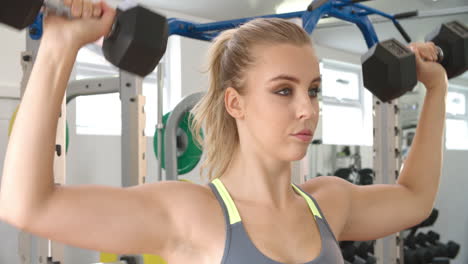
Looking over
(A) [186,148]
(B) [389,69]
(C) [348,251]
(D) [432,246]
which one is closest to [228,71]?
(B) [389,69]

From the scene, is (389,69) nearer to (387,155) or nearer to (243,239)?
(243,239)

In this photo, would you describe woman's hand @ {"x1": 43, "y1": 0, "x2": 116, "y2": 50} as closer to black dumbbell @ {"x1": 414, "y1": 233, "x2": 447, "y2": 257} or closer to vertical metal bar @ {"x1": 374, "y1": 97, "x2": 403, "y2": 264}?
vertical metal bar @ {"x1": 374, "y1": 97, "x2": 403, "y2": 264}

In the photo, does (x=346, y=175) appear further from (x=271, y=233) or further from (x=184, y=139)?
(x=271, y=233)

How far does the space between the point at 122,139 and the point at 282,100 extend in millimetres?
1561

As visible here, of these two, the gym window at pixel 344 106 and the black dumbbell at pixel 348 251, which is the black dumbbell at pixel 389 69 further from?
the gym window at pixel 344 106

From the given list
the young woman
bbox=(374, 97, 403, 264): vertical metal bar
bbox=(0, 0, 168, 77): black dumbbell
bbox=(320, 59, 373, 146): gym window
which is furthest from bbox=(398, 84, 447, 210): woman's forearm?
bbox=(320, 59, 373, 146): gym window

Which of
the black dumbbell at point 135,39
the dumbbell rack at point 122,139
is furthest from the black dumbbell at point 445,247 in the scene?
the black dumbbell at point 135,39

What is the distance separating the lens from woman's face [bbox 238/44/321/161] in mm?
968

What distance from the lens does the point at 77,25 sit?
0.74 meters

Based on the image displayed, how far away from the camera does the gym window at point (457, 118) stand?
721cm

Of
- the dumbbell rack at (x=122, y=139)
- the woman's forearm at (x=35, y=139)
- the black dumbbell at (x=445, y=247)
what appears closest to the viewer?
the woman's forearm at (x=35, y=139)

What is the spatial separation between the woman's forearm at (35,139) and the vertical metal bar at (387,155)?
2.30 meters

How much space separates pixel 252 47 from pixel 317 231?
0.39m

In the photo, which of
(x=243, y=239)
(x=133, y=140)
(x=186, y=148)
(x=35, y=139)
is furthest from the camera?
(x=186, y=148)
